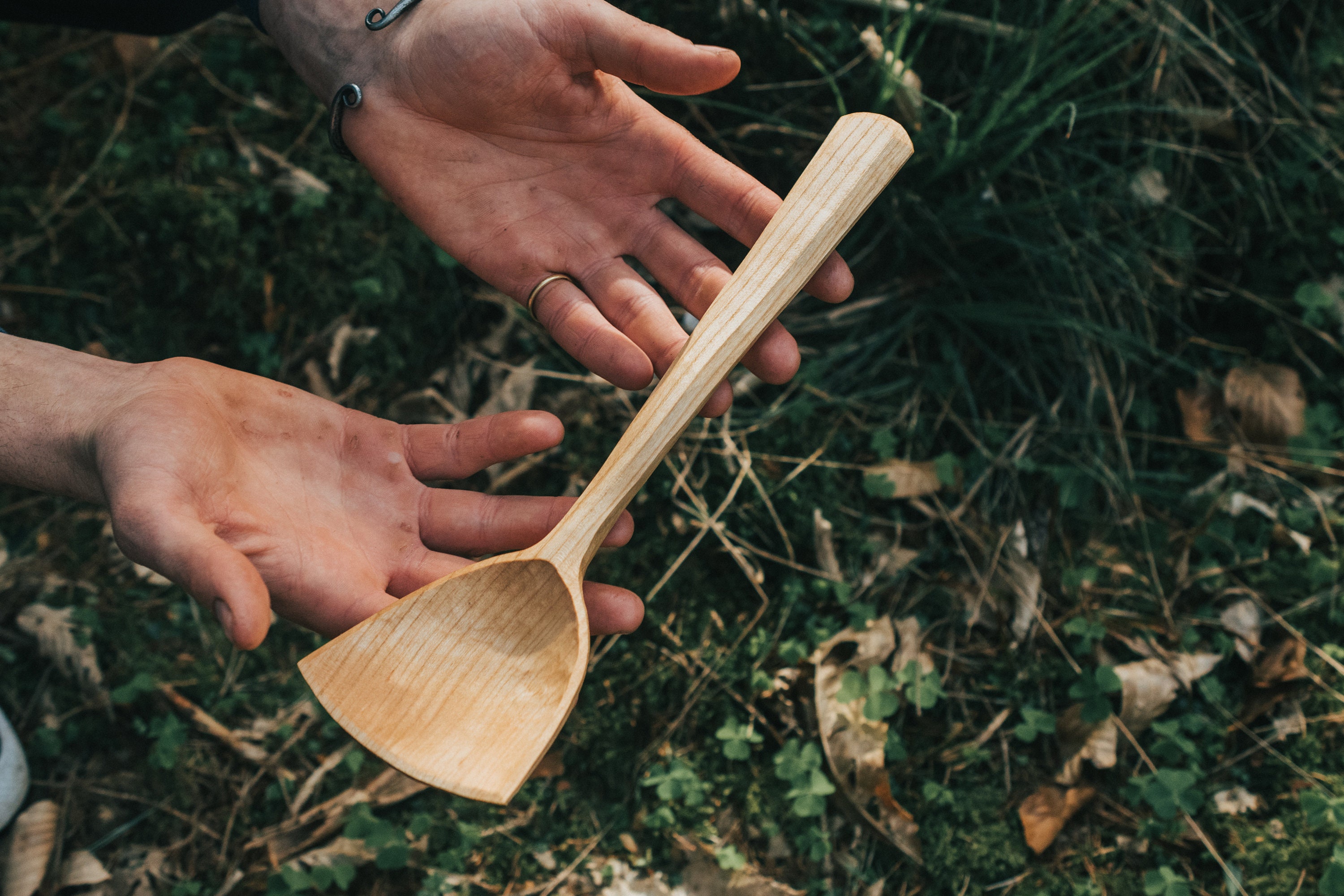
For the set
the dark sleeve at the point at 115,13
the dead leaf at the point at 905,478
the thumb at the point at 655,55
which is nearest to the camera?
the thumb at the point at 655,55

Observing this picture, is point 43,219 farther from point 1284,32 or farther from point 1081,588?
point 1284,32

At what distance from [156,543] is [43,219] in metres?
1.88

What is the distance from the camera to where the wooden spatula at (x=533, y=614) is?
5.32ft

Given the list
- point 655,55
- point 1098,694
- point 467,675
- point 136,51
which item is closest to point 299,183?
point 136,51

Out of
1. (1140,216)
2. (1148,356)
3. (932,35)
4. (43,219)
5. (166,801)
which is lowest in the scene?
(166,801)

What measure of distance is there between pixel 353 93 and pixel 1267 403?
8.26ft

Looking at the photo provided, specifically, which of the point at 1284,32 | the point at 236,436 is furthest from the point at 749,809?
the point at 1284,32

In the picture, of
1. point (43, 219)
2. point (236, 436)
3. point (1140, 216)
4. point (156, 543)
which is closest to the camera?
point (156, 543)

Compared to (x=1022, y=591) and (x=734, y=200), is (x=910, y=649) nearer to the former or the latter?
(x=1022, y=591)

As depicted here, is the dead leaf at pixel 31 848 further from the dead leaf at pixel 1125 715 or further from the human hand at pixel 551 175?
the dead leaf at pixel 1125 715

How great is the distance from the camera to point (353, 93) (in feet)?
6.93

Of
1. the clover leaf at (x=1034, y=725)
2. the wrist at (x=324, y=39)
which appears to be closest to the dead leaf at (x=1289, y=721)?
the clover leaf at (x=1034, y=725)

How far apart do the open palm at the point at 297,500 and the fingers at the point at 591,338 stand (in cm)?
18

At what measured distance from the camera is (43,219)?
8.78 feet
